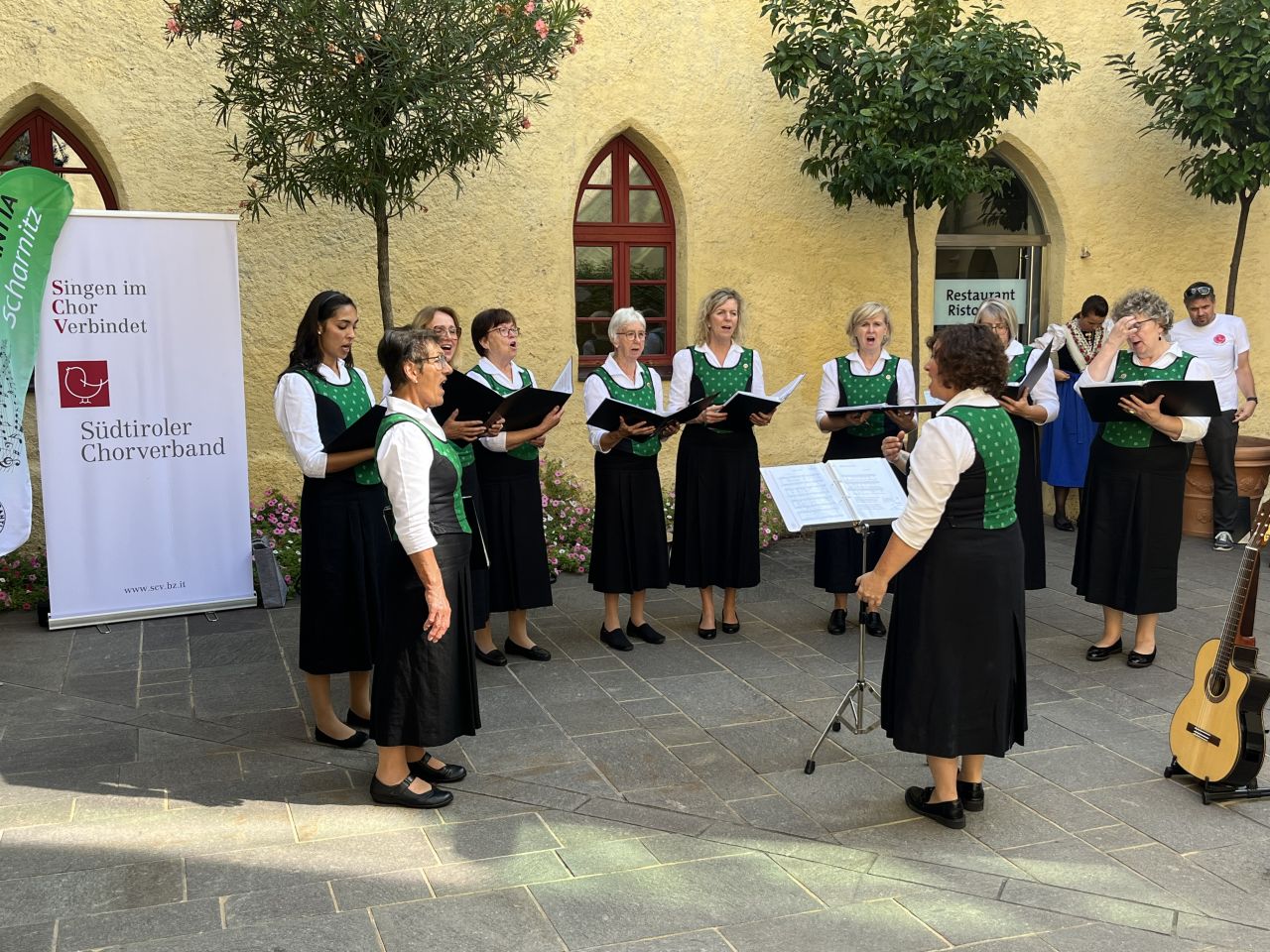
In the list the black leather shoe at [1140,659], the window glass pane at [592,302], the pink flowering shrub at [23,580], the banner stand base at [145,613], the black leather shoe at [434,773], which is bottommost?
the black leather shoe at [434,773]

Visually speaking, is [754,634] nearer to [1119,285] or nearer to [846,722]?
[846,722]

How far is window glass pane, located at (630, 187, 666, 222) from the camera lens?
9.70m

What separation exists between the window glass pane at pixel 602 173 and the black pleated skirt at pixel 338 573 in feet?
17.0

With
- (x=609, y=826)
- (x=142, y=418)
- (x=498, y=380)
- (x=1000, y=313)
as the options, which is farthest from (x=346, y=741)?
(x=1000, y=313)

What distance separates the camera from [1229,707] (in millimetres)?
4477

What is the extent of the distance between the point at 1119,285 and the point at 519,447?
22.5 feet

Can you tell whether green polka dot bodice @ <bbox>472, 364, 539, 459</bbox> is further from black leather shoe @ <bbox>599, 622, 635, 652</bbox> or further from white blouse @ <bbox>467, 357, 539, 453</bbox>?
black leather shoe @ <bbox>599, 622, 635, 652</bbox>

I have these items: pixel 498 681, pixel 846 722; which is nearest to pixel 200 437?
pixel 498 681

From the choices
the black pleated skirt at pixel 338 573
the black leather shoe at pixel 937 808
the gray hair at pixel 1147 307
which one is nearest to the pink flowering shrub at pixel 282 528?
the black pleated skirt at pixel 338 573

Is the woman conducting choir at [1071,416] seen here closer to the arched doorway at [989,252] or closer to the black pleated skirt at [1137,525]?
the arched doorway at [989,252]

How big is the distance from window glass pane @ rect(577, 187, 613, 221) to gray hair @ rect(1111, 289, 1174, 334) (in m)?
4.70

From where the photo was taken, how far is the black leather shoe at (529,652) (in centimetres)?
644

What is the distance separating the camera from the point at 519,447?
20.7ft

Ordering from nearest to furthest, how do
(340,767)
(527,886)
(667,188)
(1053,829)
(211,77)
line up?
(527,886)
(1053,829)
(340,767)
(211,77)
(667,188)
